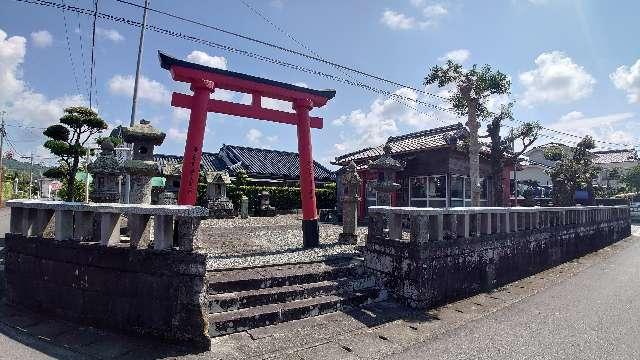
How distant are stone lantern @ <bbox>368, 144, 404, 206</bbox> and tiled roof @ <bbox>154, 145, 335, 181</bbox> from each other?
18.3 meters

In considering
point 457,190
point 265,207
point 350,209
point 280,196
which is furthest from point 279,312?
point 280,196

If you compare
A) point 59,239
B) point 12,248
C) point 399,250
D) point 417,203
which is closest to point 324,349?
point 399,250

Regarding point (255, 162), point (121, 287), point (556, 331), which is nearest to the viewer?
point (121, 287)

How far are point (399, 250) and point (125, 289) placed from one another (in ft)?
15.7

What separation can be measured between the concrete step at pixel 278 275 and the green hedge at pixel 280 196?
1659 centimetres

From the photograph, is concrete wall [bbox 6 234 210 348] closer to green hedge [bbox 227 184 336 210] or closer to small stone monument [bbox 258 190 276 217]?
small stone monument [bbox 258 190 276 217]

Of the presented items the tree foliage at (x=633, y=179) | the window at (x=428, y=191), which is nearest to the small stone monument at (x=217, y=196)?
the window at (x=428, y=191)

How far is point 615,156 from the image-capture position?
53.1 m

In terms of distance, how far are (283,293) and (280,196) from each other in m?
20.1

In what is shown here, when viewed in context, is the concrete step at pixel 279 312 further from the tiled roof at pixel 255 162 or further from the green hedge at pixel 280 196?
the tiled roof at pixel 255 162

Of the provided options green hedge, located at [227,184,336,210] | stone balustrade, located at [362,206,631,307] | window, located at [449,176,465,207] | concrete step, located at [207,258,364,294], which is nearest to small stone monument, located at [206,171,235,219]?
green hedge, located at [227,184,336,210]

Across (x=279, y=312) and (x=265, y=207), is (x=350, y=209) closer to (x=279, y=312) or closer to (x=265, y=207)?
(x=279, y=312)

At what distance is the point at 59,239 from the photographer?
5910 mm

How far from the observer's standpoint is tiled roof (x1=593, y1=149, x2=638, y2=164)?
4974cm
